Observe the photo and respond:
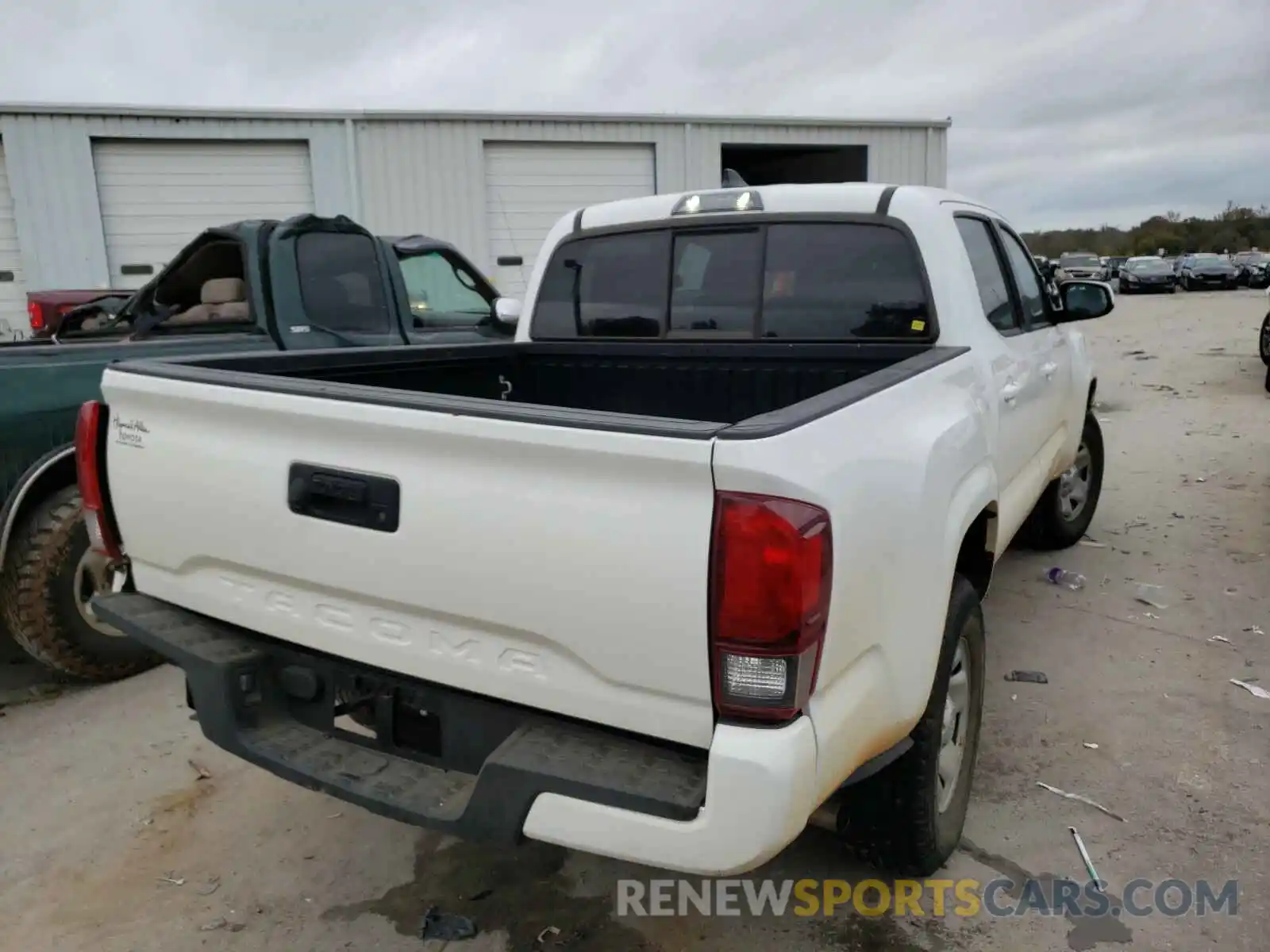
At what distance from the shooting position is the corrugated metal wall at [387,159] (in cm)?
1255

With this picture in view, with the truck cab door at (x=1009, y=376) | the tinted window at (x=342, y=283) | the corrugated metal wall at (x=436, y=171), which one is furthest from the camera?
the corrugated metal wall at (x=436, y=171)

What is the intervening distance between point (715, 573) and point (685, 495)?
0.50 feet

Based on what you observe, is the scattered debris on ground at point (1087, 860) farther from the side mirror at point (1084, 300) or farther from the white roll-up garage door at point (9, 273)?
the white roll-up garage door at point (9, 273)

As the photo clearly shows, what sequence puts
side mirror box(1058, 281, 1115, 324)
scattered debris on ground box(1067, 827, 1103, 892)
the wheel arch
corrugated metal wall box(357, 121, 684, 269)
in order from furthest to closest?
corrugated metal wall box(357, 121, 684, 269)
side mirror box(1058, 281, 1115, 324)
the wheel arch
scattered debris on ground box(1067, 827, 1103, 892)

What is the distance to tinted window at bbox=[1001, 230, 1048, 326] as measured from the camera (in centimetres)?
405

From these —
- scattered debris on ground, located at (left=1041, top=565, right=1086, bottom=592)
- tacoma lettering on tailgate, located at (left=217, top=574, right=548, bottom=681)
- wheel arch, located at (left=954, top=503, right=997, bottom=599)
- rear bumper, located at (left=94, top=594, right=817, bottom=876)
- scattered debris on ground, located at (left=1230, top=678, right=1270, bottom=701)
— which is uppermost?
tacoma lettering on tailgate, located at (left=217, top=574, right=548, bottom=681)

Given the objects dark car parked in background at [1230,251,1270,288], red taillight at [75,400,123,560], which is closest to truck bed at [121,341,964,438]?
red taillight at [75,400,123,560]

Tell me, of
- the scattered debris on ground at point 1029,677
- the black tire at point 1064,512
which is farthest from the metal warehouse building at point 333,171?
the scattered debris on ground at point 1029,677

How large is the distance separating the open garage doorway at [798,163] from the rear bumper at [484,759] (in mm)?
14448

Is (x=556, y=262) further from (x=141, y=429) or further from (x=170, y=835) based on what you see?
(x=170, y=835)

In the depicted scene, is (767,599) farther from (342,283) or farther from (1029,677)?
(342,283)

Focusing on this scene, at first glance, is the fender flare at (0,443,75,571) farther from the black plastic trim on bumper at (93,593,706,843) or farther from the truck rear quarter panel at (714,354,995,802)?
the truck rear quarter panel at (714,354,995,802)

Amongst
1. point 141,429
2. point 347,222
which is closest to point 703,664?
point 141,429

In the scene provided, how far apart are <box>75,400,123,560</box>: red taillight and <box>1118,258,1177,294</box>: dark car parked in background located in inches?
1640
